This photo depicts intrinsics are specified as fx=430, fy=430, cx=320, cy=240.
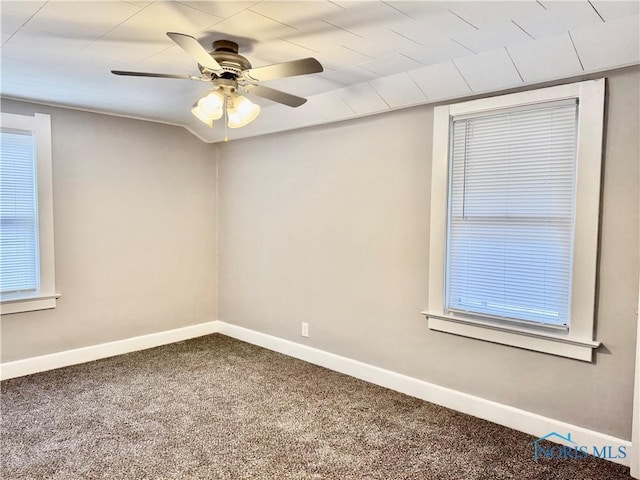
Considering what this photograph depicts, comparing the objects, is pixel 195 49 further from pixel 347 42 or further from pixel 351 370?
pixel 351 370

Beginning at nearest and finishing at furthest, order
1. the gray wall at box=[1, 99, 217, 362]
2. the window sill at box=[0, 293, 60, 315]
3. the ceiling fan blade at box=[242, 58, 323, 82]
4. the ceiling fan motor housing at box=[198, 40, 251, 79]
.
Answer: the ceiling fan blade at box=[242, 58, 323, 82] < the ceiling fan motor housing at box=[198, 40, 251, 79] < the window sill at box=[0, 293, 60, 315] < the gray wall at box=[1, 99, 217, 362]

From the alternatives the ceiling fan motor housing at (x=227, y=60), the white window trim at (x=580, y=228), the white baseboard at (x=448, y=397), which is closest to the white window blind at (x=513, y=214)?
the white window trim at (x=580, y=228)

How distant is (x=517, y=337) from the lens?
2.59m

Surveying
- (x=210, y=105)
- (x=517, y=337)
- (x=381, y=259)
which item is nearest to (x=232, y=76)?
(x=210, y=105)

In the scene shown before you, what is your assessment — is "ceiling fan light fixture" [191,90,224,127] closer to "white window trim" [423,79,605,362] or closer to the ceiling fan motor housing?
the ceiling fan motor housing

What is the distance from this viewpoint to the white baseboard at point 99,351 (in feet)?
11.3

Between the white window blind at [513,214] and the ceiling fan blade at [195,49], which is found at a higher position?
the ceiling fan blade at [195,49]

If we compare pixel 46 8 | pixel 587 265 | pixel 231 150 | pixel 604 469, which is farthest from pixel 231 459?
pixel 231 150

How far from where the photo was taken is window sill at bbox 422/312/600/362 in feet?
7.73

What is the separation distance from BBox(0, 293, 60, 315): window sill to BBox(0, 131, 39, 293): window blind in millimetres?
93

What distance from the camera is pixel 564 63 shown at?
225 centimetres

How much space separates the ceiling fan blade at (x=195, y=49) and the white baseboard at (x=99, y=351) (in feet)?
9.62

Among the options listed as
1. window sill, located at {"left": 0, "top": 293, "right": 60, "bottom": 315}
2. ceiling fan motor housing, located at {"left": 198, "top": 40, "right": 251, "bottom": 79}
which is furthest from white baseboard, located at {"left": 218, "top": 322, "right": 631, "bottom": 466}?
ceiling fan motor housing, located at {"left": 198, "top": 40, "right": 251, "bottom": 79}

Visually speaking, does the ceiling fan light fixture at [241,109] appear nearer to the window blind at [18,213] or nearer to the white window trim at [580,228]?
the white window trim at [580,228]
